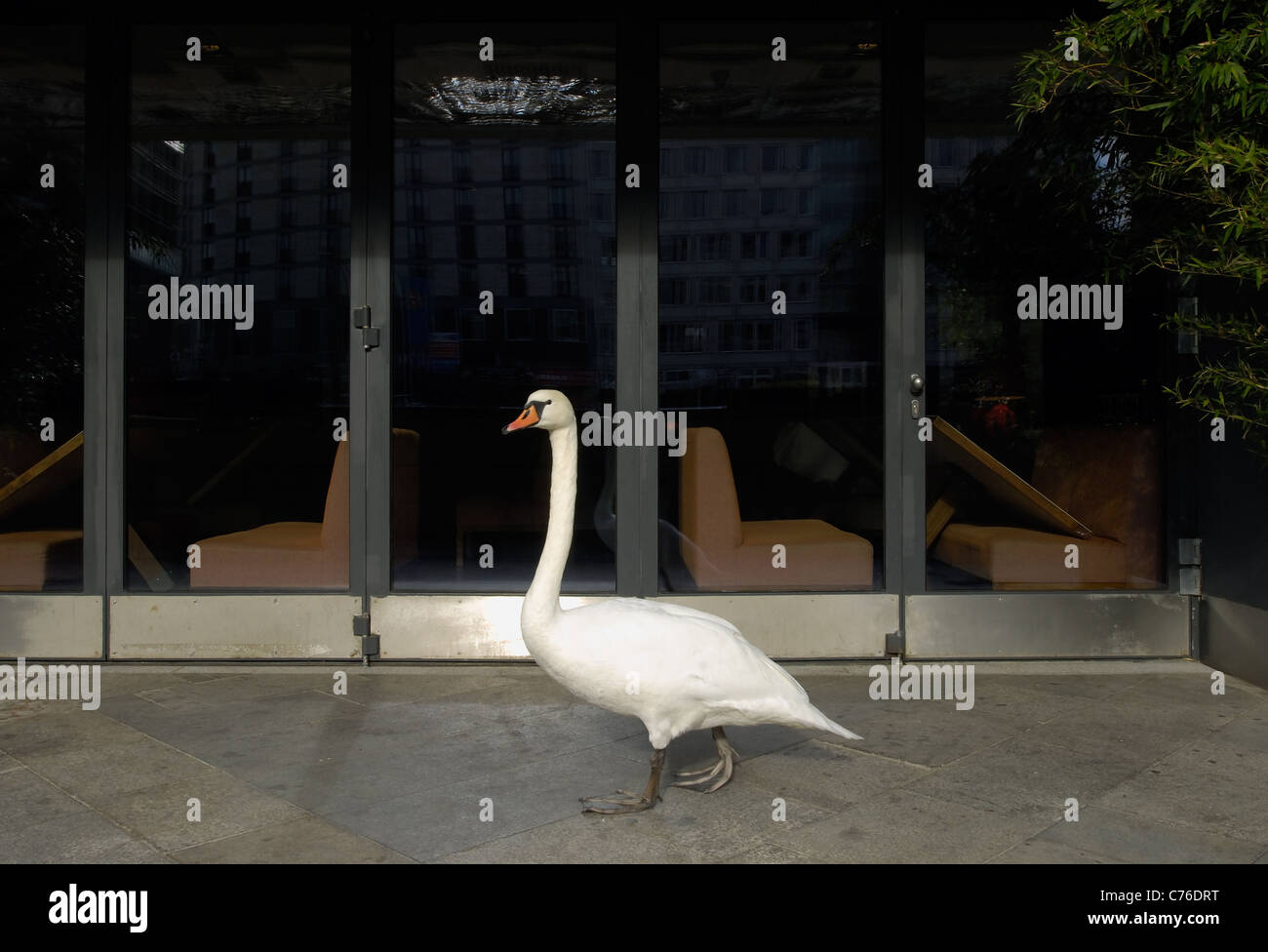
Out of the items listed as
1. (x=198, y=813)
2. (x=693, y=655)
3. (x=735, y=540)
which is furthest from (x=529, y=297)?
(x=198, y=813)

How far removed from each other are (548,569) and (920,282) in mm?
3063

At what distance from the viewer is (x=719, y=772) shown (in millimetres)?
3453

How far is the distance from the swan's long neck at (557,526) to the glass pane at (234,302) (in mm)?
2292

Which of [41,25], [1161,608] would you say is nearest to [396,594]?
[41,25]

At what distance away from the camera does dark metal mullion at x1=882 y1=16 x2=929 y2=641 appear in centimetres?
530

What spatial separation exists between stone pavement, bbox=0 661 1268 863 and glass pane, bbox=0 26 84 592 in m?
0.97

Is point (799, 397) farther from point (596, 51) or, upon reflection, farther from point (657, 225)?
point (596, 51)

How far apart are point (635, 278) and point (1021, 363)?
2.06 m

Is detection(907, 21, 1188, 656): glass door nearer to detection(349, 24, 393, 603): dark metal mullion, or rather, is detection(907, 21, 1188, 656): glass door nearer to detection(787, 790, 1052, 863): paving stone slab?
detection(787, 790, 1052, 863): paving stone slab

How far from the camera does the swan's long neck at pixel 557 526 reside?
10.3ft

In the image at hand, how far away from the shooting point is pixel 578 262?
17.5 feet

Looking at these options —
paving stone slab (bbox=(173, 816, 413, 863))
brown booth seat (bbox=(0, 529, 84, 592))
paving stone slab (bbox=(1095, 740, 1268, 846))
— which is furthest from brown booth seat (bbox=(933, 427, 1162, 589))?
brown booth seat (bbox=(0, 529, 84, 592))

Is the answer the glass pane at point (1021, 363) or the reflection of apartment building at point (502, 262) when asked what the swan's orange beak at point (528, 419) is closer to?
the reflection of apartment building at point (502, 262)

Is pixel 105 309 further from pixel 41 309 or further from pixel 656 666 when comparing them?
pixel 656 666
